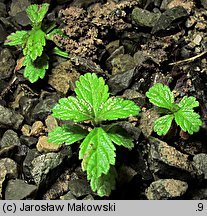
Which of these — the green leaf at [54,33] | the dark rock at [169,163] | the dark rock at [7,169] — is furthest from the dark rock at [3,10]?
the dark rock at [169,163]

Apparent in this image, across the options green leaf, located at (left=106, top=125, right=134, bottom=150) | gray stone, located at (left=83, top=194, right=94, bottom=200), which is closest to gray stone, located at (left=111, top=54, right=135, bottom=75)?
green leaf, located at (left=106, top=125, right=134, bottom=150)

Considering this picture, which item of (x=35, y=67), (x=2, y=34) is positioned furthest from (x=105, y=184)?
(x=2, y=34)

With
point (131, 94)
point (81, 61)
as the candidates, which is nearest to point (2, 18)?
point (81, 61)

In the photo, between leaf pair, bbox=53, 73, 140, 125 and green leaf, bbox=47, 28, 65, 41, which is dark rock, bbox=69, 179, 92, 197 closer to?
leaf pair, bbox=53, 73, 140, 125

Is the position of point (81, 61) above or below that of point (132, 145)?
above

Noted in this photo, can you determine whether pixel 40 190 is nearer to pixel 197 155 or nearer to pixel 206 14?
pixel 197 155

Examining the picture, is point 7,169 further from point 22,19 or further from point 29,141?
point 22,19
